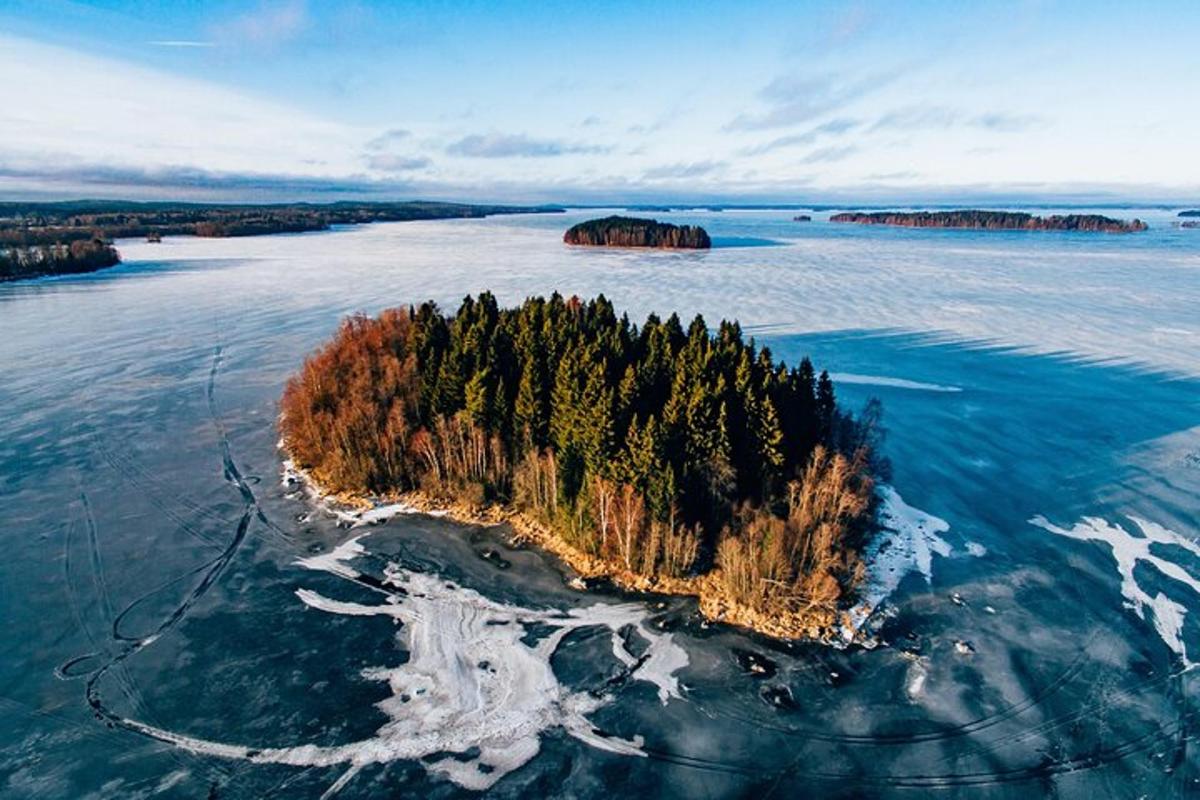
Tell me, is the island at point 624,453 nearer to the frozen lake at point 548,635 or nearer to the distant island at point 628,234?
the frozen lake at point 548,635

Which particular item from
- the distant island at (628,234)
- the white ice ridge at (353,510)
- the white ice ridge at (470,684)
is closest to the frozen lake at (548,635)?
the white ice ridge at (470,684)

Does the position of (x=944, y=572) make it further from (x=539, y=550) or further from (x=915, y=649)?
(x=539, y=550)

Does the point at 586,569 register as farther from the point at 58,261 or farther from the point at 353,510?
the point at 58,261

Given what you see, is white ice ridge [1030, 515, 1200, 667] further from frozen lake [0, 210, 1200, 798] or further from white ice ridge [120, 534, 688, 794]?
white ice ridge [120, 534, 688, 794]

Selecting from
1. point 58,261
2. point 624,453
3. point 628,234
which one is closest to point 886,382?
point 624,453

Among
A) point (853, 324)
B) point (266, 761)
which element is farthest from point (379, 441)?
point (853, 324)

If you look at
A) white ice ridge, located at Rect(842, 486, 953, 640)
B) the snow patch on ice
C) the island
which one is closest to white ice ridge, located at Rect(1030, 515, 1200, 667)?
the snow patch on ice
